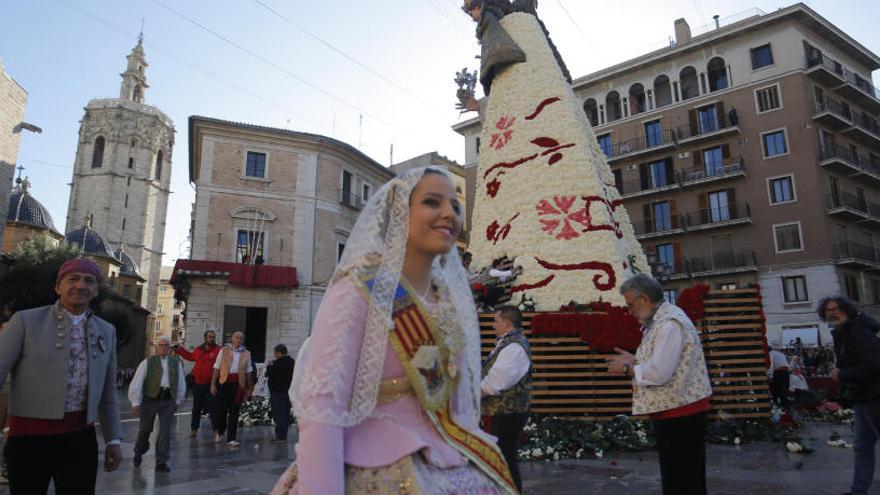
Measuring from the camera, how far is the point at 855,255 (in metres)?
27.3

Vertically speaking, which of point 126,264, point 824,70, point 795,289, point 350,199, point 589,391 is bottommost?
point 589,391

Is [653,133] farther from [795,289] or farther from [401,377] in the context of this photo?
[401,377]

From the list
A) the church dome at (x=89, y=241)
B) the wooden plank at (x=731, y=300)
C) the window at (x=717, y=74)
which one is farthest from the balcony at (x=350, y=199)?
the church dome at (x=89, y=241)

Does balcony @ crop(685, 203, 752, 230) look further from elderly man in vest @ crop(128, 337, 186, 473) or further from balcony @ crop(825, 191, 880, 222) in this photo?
elderly man in vest @ crop(128, 337, 186, 473)

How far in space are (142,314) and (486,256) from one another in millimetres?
46119

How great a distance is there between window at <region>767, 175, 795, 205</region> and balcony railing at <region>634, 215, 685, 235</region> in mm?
4377

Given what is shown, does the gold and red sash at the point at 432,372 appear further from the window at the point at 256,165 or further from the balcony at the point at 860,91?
the balcony at the point at 860,91

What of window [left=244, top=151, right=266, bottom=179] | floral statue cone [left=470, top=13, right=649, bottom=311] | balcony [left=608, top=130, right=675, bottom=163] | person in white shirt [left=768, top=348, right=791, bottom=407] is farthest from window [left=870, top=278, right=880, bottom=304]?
window [left=244, top=151, right=266, bottom=179]

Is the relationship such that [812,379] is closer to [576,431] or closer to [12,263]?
[576,431]

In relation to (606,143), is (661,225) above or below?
below

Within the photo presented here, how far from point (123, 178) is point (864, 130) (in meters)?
63.1

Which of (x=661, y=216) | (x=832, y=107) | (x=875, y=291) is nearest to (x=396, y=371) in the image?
(x=661, y=216)

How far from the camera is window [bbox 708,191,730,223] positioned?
2955cm

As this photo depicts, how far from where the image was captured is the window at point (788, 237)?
27.1 meters
